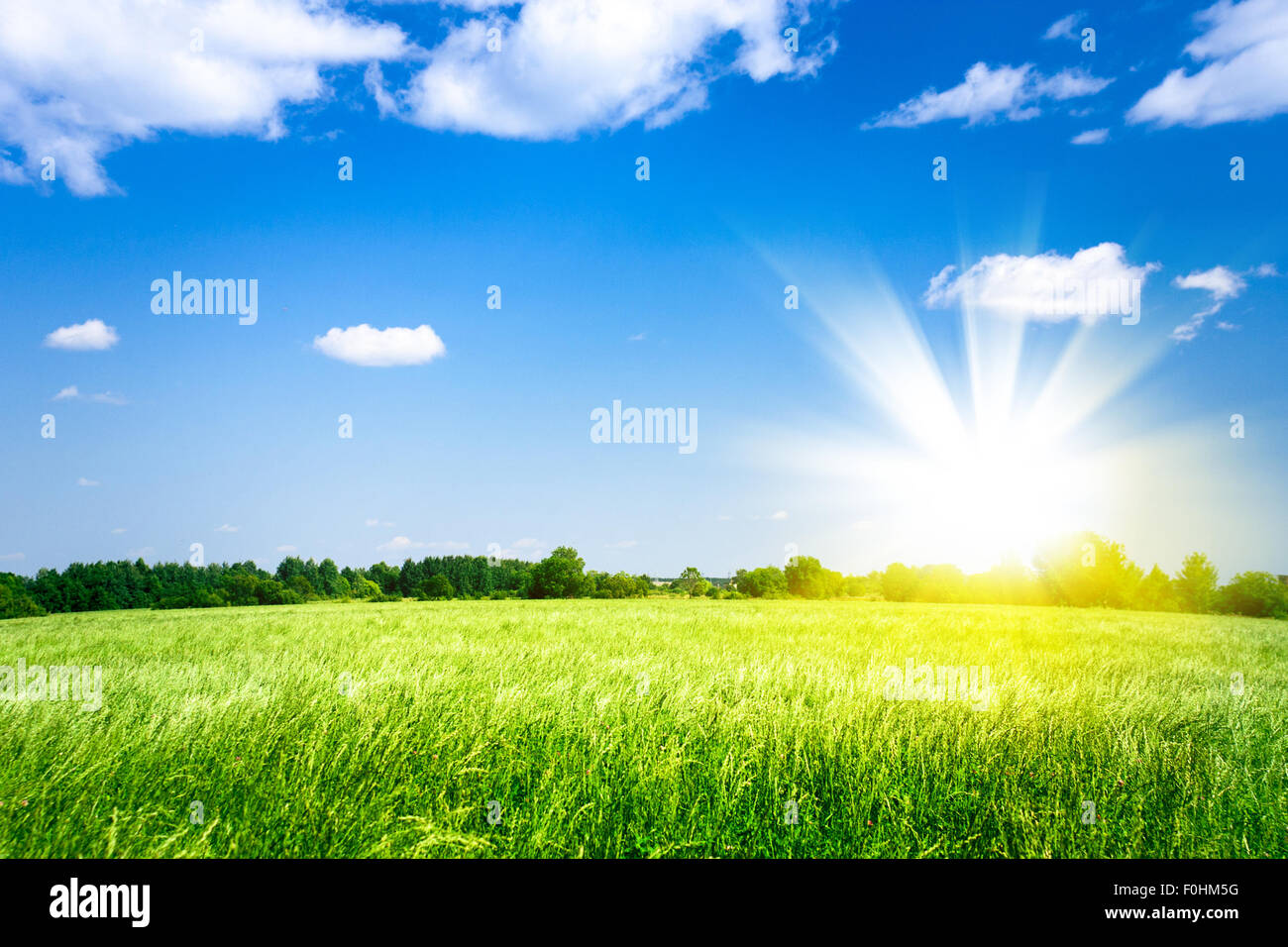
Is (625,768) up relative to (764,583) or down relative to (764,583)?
up

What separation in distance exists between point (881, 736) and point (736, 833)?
1874 millimetres

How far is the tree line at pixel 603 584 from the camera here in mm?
49125

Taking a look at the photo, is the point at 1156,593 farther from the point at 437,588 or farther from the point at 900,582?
the point at 437,588

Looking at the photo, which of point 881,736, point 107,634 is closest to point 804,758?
point 881,736

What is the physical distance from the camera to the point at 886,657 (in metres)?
10.5

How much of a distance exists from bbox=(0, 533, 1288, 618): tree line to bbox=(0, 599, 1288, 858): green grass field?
48724 millimetres

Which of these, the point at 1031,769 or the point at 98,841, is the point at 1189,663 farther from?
the point at 98,841
